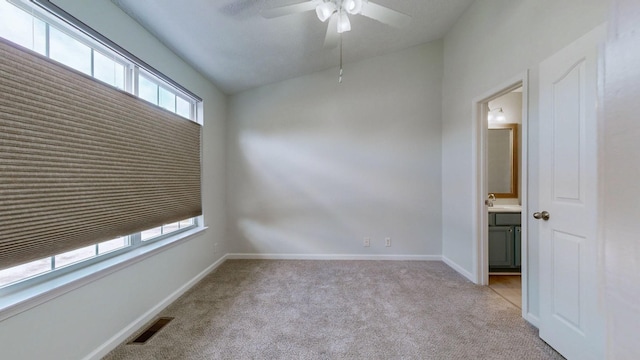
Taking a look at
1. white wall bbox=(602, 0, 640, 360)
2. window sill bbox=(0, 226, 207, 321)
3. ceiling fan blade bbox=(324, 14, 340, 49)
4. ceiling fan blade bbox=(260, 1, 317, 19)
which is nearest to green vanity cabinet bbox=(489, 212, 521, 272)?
ceiling fan blade bbox=(324, 14, 340, 49)

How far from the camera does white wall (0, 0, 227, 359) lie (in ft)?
4.36

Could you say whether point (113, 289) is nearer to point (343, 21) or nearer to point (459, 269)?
point (343, 21)

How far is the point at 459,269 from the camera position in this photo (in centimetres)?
305

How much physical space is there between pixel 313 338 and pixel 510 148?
11.6 ft

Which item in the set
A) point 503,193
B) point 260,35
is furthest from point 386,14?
point 503,193

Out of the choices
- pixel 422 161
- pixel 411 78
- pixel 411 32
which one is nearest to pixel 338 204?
pixel 422 161

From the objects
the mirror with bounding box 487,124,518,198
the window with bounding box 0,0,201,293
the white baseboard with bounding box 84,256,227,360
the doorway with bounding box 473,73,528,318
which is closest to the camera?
the window with bounding box 0,0,201,293

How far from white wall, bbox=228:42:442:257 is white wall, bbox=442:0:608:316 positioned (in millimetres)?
272

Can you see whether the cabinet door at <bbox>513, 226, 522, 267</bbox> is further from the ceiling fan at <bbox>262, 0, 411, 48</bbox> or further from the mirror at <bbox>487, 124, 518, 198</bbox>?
the ceiling fan at <bbox>262, 0, 411, 48</bbox>

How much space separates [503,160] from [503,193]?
0.46 meters

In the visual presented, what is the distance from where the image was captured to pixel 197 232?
9.21 ft

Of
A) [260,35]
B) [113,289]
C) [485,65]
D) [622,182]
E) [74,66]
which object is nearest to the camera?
[622,182]

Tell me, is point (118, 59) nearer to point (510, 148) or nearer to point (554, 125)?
point (554, 125)

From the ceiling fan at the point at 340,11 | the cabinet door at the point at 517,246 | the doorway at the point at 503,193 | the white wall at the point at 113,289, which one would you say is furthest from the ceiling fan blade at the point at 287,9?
the cabinet door at the point at 517,246
